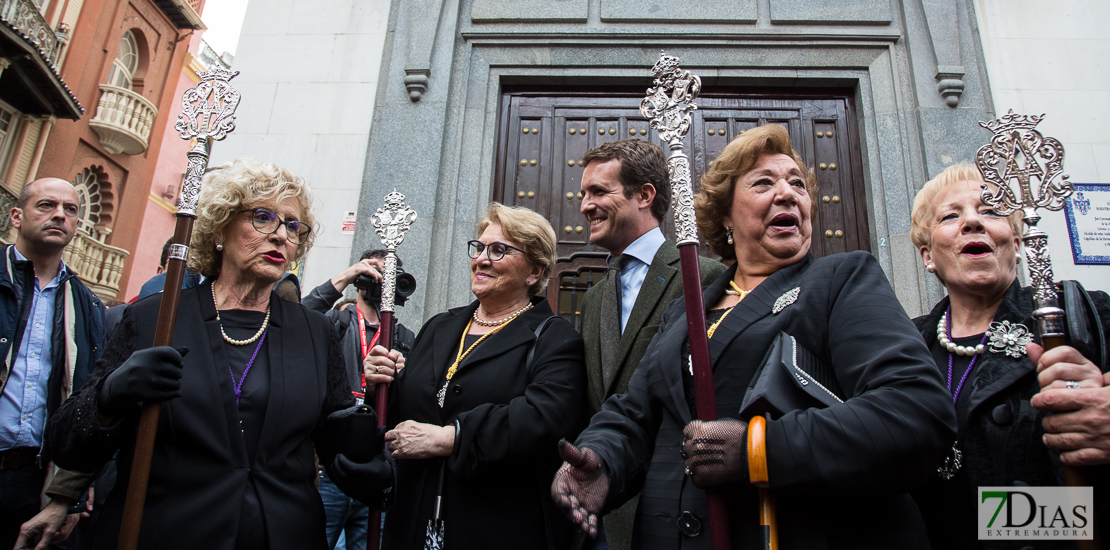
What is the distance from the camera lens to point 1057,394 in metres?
1.55

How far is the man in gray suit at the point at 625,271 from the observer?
251cm

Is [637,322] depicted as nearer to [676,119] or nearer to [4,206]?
[676,119]

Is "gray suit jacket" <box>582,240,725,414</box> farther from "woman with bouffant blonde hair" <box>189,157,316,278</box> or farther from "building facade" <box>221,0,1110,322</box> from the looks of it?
"building facade" <box>221,0,1110,322</box>

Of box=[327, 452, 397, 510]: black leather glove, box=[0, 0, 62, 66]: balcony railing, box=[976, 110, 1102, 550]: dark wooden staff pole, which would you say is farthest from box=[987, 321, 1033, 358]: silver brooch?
box=[0, 0, 62, 66]: balcony railing

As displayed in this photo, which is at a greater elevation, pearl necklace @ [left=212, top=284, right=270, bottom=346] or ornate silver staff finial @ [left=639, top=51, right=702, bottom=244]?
ornate silver staff finial @ [left=639, top=51, right=702, bottom=244]

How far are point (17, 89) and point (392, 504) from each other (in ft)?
55.0

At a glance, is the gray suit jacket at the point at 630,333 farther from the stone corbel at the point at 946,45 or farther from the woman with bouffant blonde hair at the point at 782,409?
the stone corbel at the point at 946,45

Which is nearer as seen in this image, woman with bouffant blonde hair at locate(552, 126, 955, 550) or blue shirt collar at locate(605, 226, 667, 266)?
woman with bouffant blonde hair at locate(552, 126, 955, 550)

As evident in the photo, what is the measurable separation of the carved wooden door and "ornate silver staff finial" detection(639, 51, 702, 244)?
125 inches

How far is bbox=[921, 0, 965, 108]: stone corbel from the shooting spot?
509 centimetres

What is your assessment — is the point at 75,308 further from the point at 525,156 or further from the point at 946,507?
the point at 946,507

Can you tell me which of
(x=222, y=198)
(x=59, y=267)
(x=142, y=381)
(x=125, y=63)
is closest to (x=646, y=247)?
(x=222, y=198)

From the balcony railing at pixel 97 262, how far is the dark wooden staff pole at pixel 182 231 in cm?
1689

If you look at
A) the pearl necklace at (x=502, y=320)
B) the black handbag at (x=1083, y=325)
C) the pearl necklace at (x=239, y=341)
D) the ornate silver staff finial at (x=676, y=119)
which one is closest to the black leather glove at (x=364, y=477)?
the pearl necklace at (x=239, y=341)
